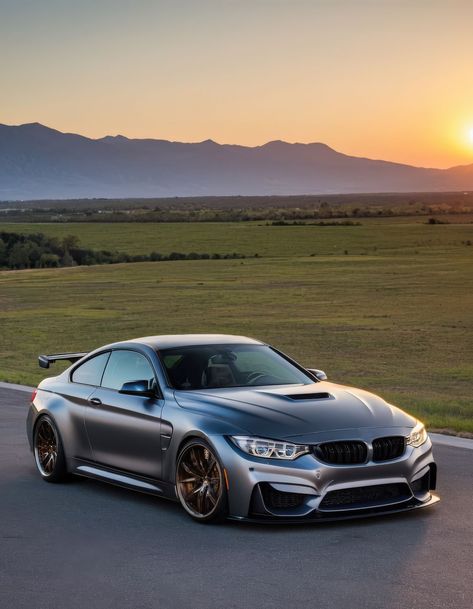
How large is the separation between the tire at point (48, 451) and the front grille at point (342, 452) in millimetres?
3094

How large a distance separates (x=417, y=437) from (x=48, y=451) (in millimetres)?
3659

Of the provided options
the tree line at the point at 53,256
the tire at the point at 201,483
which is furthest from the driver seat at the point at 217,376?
the tree line at the point at 53,256

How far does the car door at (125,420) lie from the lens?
389 inches

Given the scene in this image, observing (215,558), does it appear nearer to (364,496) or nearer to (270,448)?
(270,448)

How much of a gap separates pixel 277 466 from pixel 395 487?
3.20 feet

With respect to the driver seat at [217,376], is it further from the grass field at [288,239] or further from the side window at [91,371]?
the grass field at [288,239]

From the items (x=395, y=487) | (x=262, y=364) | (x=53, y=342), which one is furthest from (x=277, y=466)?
(x=53, y=342)

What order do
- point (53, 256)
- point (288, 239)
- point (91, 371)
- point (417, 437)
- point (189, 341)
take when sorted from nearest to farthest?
1. point (417, 437)
2. point (189, 341)
3. point (91, 371)
4. point (53, 256)
5. point (288, 239)

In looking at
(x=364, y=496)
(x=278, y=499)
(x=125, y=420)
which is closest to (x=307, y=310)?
(x=125, y=420)

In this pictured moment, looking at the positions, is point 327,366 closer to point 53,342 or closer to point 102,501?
point 53,342

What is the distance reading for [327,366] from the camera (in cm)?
2397

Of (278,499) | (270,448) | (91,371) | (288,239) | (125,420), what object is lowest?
(288,239)

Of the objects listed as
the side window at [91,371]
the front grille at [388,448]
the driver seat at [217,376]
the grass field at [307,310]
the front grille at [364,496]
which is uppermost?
the driver seat at [217,376]

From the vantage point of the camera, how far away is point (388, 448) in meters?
9.15
